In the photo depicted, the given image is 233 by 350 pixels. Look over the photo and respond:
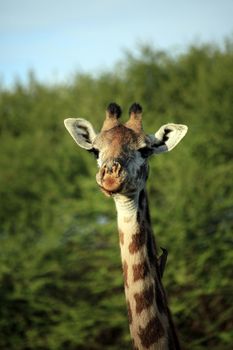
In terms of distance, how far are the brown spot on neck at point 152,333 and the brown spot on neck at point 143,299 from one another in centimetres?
14

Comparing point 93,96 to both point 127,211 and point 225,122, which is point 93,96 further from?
point 127,211

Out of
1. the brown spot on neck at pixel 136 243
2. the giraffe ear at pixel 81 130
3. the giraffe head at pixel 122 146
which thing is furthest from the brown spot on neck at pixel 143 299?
the giraffe ear at pixel 81 130

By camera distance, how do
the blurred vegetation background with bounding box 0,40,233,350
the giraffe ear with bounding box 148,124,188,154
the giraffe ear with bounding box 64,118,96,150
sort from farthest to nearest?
the blurred vegetation background with bounding box 0,40,233,350
the giraffe ear with bounding box 64,118,96,150
the giraffe ear with bounding box 148,124,188,154

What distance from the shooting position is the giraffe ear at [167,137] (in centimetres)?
664

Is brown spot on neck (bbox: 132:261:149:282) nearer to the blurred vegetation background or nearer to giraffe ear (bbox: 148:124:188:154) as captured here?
giraffe ear (bbox: 148:124:188:154)

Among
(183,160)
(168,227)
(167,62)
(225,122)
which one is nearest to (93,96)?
(167,62)

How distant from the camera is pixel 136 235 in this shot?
20.0 ft

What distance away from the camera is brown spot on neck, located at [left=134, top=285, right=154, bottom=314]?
5.97 m

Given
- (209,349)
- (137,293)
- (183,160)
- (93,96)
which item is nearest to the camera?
(137,293)

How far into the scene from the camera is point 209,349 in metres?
17.1

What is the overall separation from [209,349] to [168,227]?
11.6ft

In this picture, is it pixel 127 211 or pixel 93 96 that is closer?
pixel 127 211

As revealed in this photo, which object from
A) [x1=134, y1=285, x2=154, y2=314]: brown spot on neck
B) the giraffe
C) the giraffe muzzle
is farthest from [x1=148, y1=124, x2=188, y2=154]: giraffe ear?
[x1=134, y1=285, x2=154, y2=314]: brown spot on neck

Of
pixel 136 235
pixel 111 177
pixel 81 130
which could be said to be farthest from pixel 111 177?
pixel 81 130
